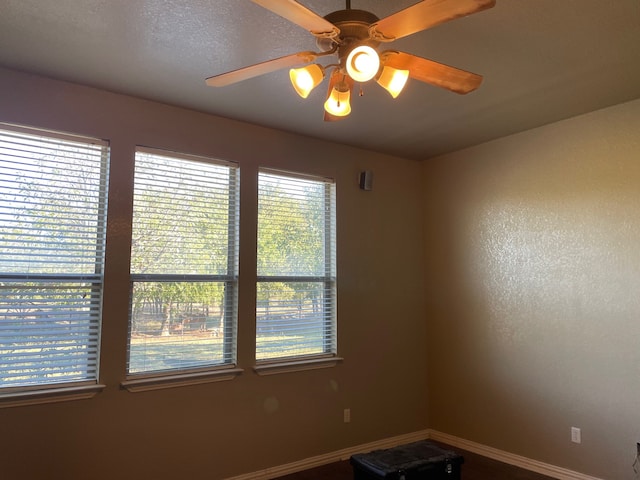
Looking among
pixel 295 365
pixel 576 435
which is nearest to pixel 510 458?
pixel 576 435

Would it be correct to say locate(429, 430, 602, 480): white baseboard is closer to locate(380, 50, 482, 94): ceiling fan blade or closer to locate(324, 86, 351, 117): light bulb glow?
locate(380, 50, 482, 94): ceiling fan blade

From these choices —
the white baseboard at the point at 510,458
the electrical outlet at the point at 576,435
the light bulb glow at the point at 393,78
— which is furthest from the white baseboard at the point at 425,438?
the light bulb glow at the point at 393,78

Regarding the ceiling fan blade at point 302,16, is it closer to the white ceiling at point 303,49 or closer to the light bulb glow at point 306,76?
the light bulb glow at point 306,76

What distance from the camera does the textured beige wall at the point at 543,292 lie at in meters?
3.18

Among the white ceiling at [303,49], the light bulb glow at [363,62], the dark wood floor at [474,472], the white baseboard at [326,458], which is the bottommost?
the dark wood floor at [474,472]

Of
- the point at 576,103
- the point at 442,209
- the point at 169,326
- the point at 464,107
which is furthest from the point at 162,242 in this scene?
the point at 576,103

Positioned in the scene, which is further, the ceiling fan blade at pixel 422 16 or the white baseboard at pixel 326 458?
the white baseboard at pixel 326 458

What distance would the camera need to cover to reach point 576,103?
3.23 meters

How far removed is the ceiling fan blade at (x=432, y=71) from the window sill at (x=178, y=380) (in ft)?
7.85

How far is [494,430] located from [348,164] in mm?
2570

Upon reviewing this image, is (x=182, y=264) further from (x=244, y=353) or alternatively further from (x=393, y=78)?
(x=393, y=78)

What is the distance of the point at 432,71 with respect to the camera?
181 centimetres

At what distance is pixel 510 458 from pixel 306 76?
11.3 feet

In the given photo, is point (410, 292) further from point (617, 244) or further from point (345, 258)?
point (617, 244)
